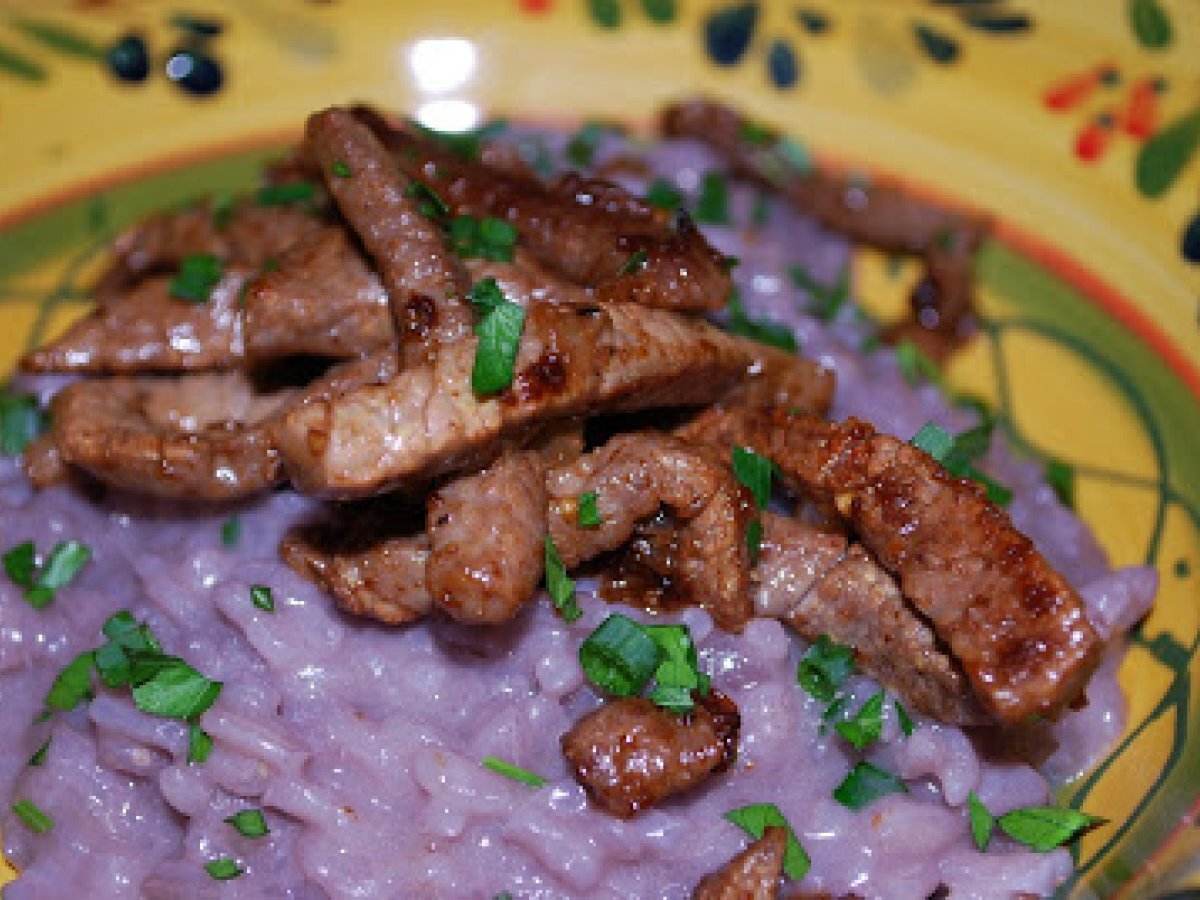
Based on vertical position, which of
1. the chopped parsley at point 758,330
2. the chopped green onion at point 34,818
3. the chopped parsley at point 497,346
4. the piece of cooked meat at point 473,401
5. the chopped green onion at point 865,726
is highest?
the chopped parsley at point 497,346

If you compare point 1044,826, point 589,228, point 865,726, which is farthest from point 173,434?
point 1044,826

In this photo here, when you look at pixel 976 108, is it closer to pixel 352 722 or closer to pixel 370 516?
pixel 370 516

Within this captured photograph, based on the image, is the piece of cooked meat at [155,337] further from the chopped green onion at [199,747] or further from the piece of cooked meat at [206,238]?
the chopped green onion at [199,747]

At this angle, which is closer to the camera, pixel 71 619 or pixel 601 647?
pixel 601 647

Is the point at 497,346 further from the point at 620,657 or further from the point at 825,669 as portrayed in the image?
the point at 825,669

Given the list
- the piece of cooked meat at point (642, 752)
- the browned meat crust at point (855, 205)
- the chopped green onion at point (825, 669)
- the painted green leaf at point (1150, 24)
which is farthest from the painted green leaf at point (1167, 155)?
the piece of cooked meat at point (642, 752)

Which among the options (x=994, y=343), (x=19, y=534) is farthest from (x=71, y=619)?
(x=994, y=343)
